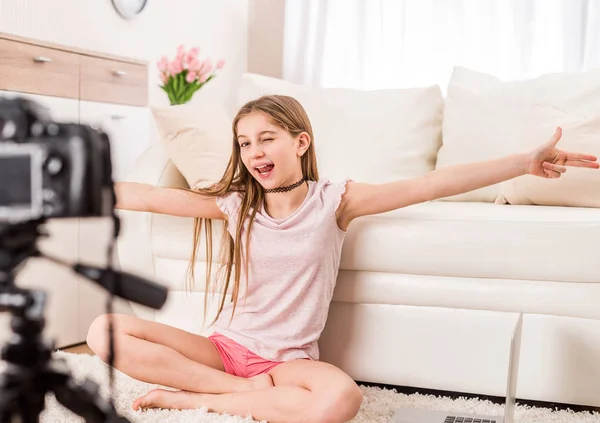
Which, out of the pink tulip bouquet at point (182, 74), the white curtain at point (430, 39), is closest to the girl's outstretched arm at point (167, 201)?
the pink tulip bouquet at point (182, 74)

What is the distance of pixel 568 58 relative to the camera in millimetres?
3170

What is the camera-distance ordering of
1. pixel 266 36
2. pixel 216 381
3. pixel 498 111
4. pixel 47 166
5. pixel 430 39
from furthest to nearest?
pixel 266 36, pixel 430 39, pixel 498 111, pixel 216 381, pixel 47 166

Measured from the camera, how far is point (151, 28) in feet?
10.5

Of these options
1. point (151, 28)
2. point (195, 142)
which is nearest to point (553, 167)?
point (195, 142)

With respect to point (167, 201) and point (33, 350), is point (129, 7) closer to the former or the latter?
point (167, 201)

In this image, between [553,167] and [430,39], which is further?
[430,39]

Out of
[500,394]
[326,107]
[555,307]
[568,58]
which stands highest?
[568,58]

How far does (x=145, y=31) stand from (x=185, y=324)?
5.73 ft

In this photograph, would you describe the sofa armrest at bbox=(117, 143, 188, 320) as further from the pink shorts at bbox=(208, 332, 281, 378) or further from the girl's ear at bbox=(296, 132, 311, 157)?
the girl's ear at bbox=(296, 132, 311, 157)

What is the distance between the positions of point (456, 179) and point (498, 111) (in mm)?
817

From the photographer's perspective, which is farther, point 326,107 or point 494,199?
point 326,107

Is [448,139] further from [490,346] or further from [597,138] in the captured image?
[490,346]

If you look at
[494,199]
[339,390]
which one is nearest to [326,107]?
[494,199]

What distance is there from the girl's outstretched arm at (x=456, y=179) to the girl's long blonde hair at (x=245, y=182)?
0.14 m
